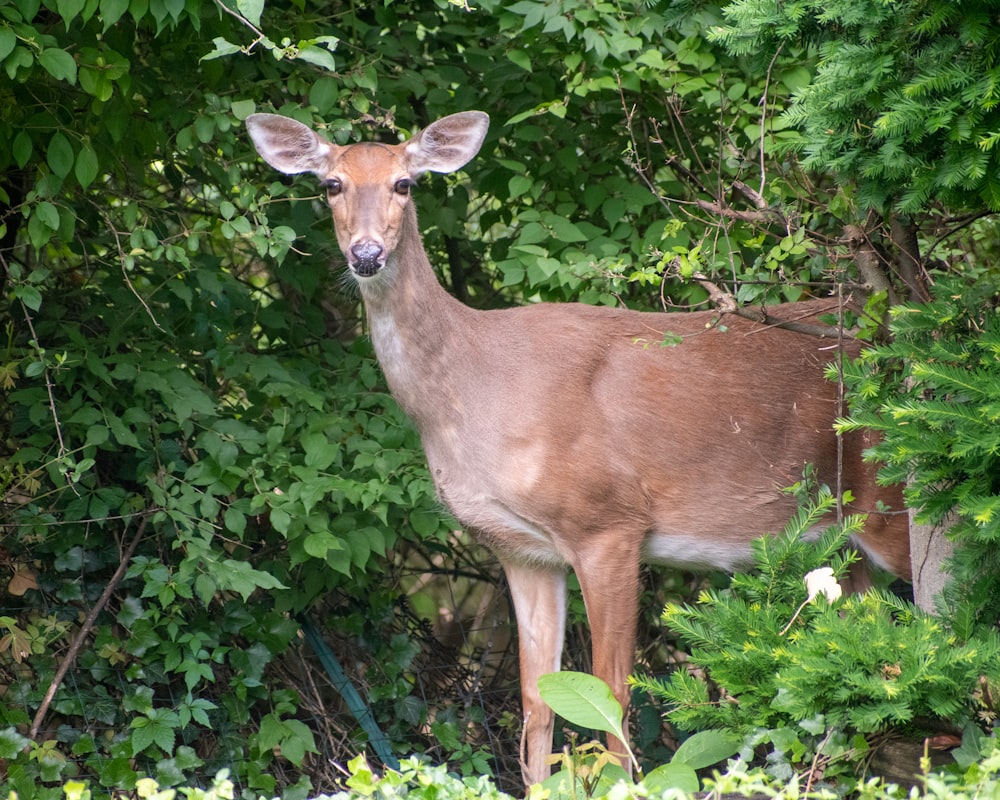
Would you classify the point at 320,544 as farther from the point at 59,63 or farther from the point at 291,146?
the point at 59,63

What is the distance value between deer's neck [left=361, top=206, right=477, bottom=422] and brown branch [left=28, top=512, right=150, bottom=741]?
1505 mm

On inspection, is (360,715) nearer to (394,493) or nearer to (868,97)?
(394,493)

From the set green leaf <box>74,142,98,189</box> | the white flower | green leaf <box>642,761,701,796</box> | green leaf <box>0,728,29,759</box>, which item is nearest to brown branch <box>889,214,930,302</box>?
the white flower

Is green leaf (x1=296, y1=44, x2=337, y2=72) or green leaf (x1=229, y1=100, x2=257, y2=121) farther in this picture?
green leaf (x1=229, y1=100, x2=257, y2=121)

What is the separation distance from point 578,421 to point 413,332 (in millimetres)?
830

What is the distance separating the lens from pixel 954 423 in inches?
150

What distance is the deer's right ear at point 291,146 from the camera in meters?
5.80

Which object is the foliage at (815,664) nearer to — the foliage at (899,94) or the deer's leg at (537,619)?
the foliage at (899,94)

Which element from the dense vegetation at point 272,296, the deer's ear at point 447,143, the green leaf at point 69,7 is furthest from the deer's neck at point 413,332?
the green leaf at point 69,7

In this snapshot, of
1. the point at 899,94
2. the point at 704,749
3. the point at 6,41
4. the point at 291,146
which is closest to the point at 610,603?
the point at 704,749

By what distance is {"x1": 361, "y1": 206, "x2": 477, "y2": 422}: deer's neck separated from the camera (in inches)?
227

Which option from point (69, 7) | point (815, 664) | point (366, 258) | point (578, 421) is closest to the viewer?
point (815, 664)

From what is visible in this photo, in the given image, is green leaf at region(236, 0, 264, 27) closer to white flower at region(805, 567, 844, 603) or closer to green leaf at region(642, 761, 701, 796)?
white flower at region(805, 567, 844, 603)

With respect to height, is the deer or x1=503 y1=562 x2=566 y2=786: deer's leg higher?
the deer
